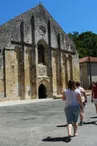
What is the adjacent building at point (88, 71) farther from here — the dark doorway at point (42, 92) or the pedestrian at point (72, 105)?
the pedestrian at point (72, 105)

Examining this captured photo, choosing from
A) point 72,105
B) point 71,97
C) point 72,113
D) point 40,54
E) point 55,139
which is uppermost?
point 40,54

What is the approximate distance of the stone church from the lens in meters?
31.6

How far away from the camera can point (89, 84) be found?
161 feet

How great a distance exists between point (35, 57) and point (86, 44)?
1626 inches

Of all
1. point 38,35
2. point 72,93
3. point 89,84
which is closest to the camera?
point 72,93

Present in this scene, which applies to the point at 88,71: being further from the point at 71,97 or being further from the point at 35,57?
the point at 71,97

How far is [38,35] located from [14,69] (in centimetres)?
581

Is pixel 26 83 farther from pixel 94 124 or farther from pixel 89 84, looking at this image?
pixel 94 124

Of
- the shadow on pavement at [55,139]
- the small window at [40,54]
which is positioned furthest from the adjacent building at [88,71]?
the shadow on pavement at [55,139]

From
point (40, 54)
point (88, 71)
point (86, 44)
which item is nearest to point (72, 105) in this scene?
point (40, 54)

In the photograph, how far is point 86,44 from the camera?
73.8 m

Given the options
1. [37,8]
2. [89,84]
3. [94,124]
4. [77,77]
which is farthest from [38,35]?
[94,124]

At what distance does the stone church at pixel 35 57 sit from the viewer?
3158 centimetres

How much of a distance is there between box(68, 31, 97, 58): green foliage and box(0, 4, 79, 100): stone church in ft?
100
